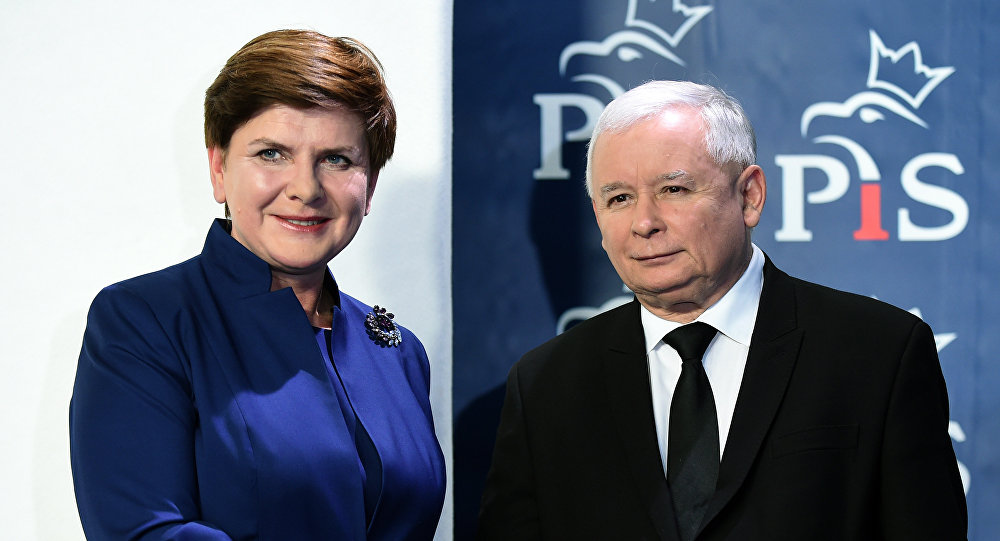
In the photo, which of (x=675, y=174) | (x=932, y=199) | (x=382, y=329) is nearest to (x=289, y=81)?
(x=382, y=329)

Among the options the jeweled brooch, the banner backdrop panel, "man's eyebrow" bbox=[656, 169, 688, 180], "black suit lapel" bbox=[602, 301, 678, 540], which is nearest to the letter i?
the banner backdrop panel

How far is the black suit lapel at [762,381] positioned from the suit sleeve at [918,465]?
0.20 meters

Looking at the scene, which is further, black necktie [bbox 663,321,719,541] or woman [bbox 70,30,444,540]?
black necktie [bbox 663,321,719,541]

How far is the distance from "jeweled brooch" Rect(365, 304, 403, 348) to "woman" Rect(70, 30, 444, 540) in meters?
0.03

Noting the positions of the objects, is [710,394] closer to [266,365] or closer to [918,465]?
[918,465]

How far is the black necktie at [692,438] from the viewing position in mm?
1664

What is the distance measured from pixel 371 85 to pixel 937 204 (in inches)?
70.8

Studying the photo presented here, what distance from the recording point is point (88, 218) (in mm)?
2494

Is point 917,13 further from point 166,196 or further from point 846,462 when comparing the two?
point 166,196

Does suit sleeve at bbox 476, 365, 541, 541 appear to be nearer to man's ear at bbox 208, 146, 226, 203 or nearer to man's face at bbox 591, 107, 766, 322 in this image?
man's face at bbox 591, 107, 766, 322

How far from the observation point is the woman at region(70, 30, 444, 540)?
1.46 metres

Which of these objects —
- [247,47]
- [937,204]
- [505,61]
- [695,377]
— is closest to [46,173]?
[247,47]

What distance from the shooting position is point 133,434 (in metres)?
1.45

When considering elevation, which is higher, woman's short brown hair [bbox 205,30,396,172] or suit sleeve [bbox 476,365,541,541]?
woman's short brown hair [bbox 205,30,396,172]
